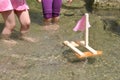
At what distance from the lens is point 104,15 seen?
18.4ft

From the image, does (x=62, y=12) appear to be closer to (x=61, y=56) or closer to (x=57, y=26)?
(x=57, y=26)

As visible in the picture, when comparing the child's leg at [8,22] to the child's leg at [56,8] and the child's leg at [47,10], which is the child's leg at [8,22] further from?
the child's leg at [56,8]

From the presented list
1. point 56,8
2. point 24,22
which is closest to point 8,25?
point 24,22

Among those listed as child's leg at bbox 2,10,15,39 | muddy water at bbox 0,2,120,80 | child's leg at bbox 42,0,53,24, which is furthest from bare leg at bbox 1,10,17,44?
child's leg at bbox 42,0,53,24

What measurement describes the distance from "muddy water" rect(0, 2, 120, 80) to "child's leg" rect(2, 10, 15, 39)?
133mm

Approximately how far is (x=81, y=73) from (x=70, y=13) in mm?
2138

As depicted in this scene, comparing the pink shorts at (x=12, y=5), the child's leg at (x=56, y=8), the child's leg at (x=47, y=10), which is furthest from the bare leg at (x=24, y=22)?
the child's leg at (x=56, y=8)

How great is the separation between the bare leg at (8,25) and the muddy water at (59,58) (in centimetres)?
11

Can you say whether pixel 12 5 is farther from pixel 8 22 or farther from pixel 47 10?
pixel 47 10

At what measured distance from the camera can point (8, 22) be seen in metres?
4.28

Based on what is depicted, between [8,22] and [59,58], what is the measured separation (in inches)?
34.4

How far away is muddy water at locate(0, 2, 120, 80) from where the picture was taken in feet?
11.6

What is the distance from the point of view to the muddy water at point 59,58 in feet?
11.6

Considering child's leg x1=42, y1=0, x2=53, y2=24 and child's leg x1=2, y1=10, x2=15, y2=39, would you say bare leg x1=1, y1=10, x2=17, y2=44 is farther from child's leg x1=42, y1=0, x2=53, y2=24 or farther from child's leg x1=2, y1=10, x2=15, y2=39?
child's leg x1=42, y1=0, x2=53, y2=24
